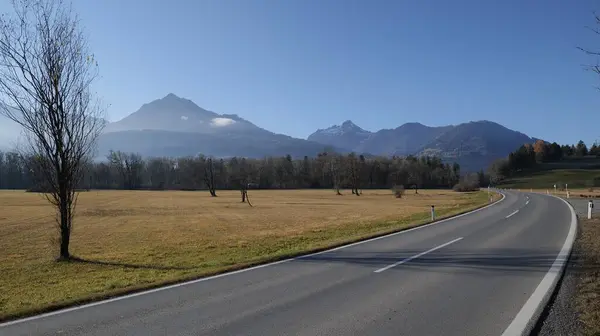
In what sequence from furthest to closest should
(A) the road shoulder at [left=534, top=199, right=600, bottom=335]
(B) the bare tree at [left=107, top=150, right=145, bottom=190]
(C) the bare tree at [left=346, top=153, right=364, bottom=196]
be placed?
(B) the bare tree at [left=107, top=150, right=145, bottom=190] → (C) the bare tree at [left=346, top=153, right=364, bottom=196] → (A) the road shoulder at [left=534, top=199, right=600, bottom=335]

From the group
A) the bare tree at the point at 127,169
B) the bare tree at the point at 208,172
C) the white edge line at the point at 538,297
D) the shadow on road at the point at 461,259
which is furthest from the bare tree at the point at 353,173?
the white edge line at the point at 538,297

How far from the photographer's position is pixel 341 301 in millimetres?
7398

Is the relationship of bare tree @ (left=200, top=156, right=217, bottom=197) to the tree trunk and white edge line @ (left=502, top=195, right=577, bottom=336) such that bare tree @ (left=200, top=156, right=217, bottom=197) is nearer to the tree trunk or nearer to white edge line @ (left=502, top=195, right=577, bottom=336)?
the tree trunk

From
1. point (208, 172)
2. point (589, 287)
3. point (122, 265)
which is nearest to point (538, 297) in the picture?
point (589, 287)

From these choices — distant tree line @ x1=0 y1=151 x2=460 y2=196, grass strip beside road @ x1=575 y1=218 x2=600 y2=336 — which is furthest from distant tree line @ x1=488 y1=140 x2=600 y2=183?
grass strip beside road @ x1=575 y1=218 x2=600 y2=336

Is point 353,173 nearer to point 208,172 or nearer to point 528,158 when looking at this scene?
point 208,172

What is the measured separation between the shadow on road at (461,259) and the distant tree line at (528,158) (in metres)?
155

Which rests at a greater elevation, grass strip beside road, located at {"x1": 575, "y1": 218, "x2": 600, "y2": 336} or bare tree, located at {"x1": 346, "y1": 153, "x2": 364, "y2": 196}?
bare tree, located at {"x1": 346, "y1": 153, "x2": 364, "y2": 196}

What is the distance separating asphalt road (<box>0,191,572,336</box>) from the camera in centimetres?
605

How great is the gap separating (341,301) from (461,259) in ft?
17.7

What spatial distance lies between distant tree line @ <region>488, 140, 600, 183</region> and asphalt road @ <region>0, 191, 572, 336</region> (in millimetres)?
157985

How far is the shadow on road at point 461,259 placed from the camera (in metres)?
10.3

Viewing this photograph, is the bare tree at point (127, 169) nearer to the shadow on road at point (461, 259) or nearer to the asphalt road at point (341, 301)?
the shadow on road at point (461, 259)

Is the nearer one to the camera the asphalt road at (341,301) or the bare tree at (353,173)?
the asphalt road at (341,301)
